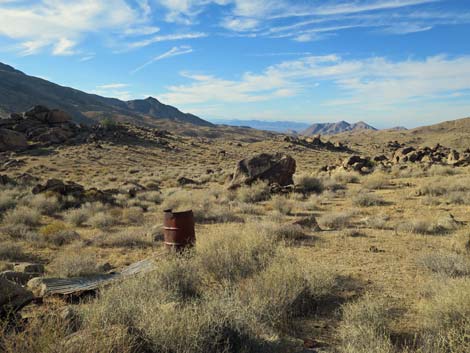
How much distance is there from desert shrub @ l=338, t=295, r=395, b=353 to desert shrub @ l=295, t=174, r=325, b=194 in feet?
45.4

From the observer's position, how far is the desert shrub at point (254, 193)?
53.8 feet

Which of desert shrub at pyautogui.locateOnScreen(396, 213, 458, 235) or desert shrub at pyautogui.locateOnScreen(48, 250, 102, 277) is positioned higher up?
desert shrub at pyautogui.locateOnScreen(396, 213, 458, 235)

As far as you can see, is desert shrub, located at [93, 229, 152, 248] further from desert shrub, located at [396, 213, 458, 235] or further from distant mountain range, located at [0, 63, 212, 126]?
distant mountain range, located at [0, 63, 212, 126]

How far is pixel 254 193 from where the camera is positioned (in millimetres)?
16547

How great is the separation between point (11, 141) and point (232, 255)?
4302 cm

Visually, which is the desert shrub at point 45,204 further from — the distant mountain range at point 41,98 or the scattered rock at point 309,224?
the distant mountain range at point 41,98

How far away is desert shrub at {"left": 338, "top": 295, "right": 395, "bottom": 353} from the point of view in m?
3.79

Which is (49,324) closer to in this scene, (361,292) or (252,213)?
(361,292)

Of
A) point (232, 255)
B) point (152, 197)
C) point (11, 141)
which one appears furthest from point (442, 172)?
point (11, 141)

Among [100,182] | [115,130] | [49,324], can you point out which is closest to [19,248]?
[49,324]

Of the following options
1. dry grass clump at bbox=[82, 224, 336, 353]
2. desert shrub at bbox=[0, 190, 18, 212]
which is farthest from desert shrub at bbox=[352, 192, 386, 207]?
desert shrub at bbox=[0, 190, 18, 212]

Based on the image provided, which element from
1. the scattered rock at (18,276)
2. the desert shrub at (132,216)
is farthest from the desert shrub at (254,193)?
the scattered rock at (18,276)

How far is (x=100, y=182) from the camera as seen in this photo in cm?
2694

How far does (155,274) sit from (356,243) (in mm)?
5139
